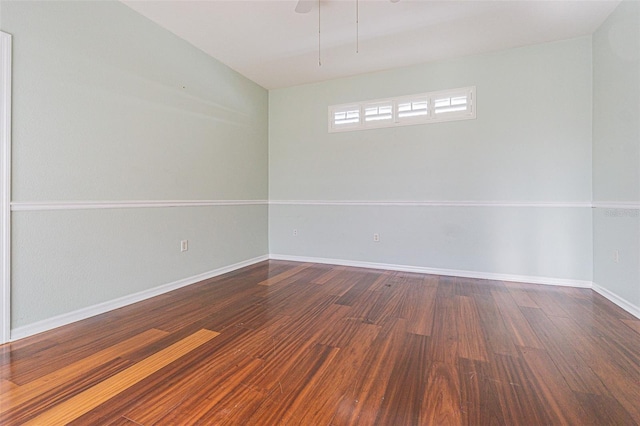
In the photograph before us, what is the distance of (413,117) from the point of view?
3676 millimetres

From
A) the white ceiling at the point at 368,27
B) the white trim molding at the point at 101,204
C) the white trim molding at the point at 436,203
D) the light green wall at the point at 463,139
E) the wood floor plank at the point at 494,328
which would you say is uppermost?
the white ceiling at the point at 368,27

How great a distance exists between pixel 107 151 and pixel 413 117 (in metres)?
3.38

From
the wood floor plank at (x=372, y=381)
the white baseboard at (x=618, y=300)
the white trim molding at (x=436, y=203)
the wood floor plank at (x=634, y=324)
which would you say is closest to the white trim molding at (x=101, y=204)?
the white trim molding at (x=436, y=203)

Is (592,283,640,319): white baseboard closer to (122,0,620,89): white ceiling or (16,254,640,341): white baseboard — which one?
(16,254,640,341): white baseboard

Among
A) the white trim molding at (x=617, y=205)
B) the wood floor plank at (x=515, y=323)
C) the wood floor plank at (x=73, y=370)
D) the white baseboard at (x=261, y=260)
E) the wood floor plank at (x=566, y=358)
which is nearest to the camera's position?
the wood floor plank at (x=73, y=370)

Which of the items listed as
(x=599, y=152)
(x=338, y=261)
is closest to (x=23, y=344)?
(x=338, y=261)

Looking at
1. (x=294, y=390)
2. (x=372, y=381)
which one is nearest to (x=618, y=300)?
(x=372, y=381)

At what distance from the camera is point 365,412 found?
124 cm

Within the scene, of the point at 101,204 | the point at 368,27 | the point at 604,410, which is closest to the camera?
the point at 604,410

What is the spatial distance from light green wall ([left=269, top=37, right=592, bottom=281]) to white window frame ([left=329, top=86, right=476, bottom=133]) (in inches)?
3.2

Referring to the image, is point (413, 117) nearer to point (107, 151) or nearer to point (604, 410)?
point (604, 410)

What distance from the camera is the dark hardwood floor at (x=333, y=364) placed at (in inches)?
48.6

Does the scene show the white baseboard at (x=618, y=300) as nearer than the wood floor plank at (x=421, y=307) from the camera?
No

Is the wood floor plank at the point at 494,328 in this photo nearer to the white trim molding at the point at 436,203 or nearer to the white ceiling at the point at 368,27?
the white trim molding at the point at 436,203
